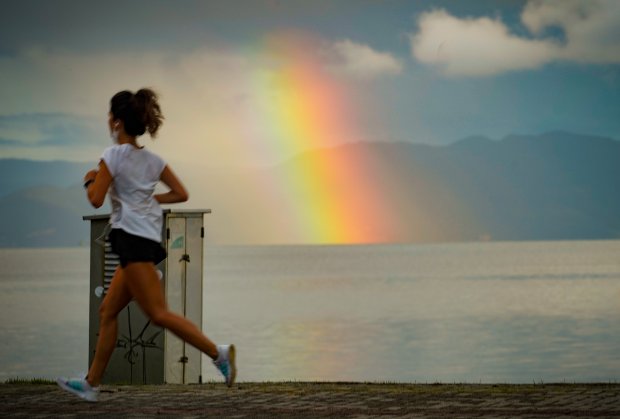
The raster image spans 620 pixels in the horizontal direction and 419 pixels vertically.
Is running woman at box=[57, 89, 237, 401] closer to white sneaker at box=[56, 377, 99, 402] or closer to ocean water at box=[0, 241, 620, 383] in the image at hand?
white sneaker at box=[56, 377, 99, 402]

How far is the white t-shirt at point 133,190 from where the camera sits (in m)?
7.52

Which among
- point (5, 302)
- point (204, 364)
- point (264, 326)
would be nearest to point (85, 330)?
point (264, 326)

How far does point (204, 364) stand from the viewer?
85.3ft

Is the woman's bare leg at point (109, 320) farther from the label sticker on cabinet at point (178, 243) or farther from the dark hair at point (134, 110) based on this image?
the label sticker on cabinet at point (178, 243)

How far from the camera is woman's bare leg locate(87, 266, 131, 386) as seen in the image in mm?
7711

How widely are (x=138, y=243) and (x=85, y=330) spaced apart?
111 ft

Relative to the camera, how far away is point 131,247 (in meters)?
7.44

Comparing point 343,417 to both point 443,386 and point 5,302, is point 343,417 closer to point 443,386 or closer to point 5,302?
point 443,386

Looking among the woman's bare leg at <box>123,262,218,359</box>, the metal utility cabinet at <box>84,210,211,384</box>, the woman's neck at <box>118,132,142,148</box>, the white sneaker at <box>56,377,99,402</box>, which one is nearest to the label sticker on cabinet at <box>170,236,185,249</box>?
the metal utility cabinet at <box>84,210,211,384</box>

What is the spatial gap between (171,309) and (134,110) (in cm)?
474

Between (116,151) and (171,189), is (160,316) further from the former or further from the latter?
(116,151)

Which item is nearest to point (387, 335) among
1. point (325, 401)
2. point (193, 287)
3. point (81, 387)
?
point (193, 287)

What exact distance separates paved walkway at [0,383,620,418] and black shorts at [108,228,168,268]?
1.30m

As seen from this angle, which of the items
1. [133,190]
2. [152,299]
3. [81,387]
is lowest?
[81,387]
